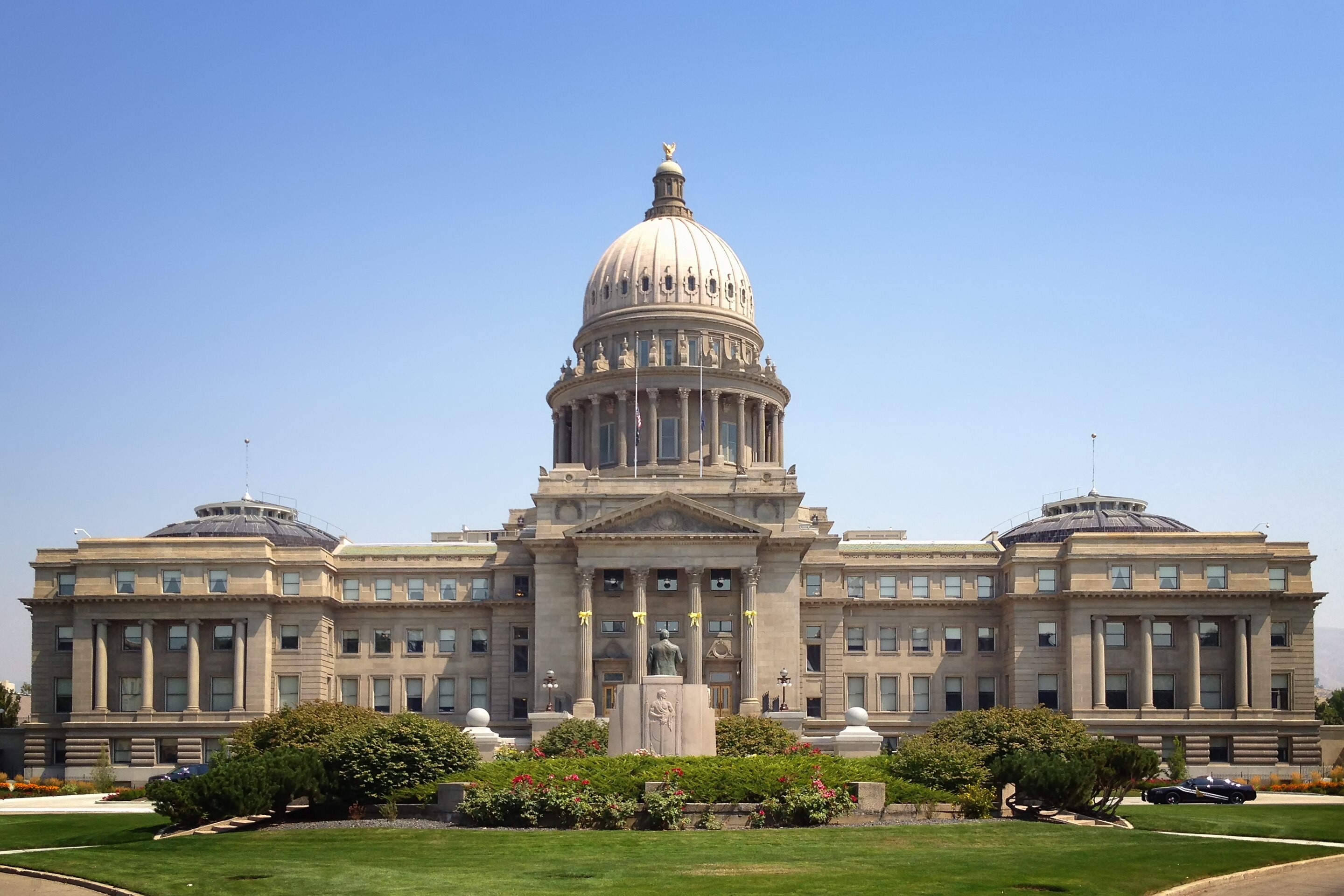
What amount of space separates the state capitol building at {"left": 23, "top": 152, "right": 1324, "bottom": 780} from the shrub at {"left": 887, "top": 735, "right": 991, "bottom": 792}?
128ft

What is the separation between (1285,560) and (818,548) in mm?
30845

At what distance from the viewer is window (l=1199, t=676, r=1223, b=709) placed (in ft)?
342

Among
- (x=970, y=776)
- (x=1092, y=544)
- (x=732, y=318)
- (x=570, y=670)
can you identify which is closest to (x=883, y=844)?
(x=970, y=776)

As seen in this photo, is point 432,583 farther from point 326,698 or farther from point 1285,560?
point 1285,560

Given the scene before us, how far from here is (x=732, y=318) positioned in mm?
126875

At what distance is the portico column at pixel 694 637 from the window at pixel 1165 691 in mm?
30019

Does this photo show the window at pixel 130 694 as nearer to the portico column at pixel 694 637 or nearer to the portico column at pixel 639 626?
the portico column at pixel 639 626

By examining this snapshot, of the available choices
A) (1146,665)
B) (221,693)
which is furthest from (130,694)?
(1146,665)

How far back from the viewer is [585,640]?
324 ft

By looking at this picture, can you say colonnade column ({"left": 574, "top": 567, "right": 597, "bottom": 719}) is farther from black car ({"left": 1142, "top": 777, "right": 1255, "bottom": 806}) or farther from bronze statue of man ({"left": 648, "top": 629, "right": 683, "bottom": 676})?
bronze statue of man ({"left": 648, "top": 629, "right": 683, "bottom": 676})

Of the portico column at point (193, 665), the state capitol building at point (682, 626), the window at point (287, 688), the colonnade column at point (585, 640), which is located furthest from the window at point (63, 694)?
the colonnade column at point (585, 640)

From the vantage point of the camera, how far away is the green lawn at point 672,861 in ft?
114

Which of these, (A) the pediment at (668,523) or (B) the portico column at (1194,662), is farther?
(B) the portico column at (1194,662)

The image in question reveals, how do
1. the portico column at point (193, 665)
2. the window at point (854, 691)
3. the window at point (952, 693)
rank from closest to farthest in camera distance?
the portico column at point (193, 665), the window at point (854, 691), the window at point (952, 693)
